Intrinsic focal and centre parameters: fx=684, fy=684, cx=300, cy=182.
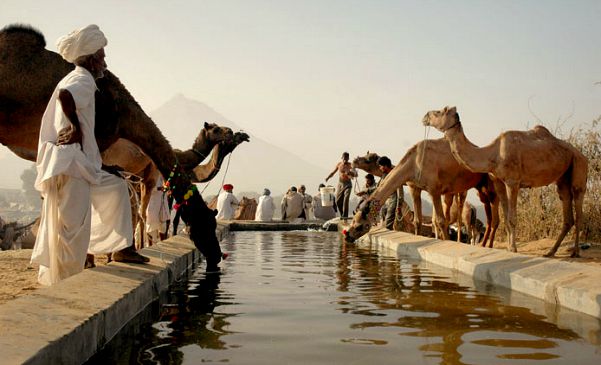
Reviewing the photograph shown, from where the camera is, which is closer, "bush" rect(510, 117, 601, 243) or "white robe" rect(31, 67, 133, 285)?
"white robe" rect(31, 67, 133, 285)

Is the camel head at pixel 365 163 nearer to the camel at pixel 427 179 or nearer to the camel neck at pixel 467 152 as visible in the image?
the camel at pixel 427 179

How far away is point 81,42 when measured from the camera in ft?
20.8

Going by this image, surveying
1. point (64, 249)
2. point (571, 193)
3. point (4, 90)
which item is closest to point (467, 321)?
point (64, 249)

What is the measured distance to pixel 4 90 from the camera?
26.7 feet

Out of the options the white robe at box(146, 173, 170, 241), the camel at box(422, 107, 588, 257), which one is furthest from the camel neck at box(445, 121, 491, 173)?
the white robe at box(146, 173, 170, 241)

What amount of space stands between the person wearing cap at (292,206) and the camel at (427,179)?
44.4 feet

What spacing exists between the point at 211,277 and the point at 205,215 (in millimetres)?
757

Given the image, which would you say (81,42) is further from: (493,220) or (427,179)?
(493,220)

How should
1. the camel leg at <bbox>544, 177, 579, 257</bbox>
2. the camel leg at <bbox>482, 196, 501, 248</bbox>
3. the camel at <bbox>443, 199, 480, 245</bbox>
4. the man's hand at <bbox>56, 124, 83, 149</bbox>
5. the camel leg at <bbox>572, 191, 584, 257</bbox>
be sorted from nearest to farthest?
the man's hand at <bbox>56, 124, 83, 149</bbox> < the camel leg at <bbox>572, 191, 584, 257</bbox> < the camel leg at <bbox>544, 177, 579, 257</bbox> < the camel leg at <bbox>482, 196, 501, 248</bbox> < the camel at <bbox>443, 199, 480, 245</bbox>

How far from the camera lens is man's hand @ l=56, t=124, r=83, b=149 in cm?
593

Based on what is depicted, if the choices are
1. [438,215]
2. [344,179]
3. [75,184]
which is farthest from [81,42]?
[344,179]

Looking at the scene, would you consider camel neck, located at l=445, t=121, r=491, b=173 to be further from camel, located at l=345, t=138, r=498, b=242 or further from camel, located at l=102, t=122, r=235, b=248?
camel, located at l=102, t=122, r=235, b=248

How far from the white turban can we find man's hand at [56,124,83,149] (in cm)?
81

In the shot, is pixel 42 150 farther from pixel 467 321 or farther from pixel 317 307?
pixel 467 321
